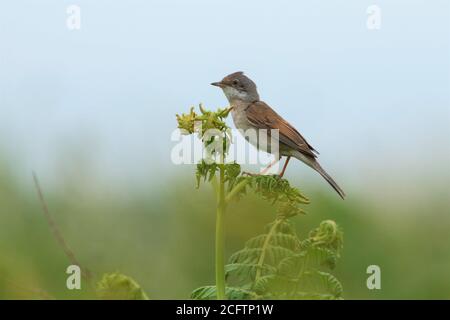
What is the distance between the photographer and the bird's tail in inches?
173

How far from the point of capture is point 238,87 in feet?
20.0

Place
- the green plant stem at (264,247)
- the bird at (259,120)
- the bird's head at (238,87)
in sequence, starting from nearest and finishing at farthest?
the green plant stem at (264,247) < the bird at (259,120) < the bird's head at (238,87)

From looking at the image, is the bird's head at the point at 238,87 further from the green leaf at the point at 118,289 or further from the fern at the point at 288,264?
the green leaf at the point at 118,289

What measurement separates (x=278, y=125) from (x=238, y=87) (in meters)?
0.66

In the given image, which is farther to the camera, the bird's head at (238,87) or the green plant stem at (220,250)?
the bird's head at (238,87)

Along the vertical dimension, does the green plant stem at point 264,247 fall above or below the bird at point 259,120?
below

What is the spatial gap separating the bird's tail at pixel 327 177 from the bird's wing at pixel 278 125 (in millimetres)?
67

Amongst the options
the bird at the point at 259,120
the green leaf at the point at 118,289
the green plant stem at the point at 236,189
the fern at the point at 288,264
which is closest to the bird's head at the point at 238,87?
the bird at the point at 259,120

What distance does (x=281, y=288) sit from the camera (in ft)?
6.79

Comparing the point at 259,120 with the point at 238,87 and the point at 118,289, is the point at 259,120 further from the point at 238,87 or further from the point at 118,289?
the point at 118,289

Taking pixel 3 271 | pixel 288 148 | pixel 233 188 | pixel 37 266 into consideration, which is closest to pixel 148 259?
pixel 37 266

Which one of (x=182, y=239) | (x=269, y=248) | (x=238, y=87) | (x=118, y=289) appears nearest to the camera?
(x=118, y=289)

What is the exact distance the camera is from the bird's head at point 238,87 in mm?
6070

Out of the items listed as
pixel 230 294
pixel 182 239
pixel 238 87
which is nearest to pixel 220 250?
pixel 230 294
